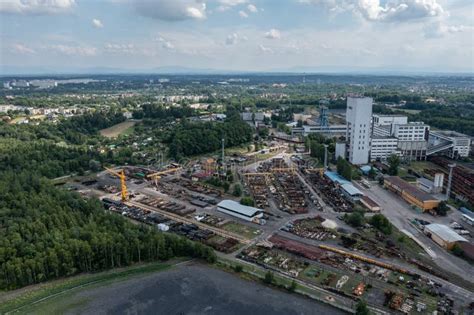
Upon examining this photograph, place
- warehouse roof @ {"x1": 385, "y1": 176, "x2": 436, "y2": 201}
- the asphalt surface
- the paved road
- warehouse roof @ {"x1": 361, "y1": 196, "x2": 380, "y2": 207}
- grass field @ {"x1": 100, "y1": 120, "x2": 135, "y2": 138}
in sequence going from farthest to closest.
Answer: grass field @ {"x1": 100, "y1": 120, "x2": 135, "y2": 138}, warehouse roof @ {"x1": 361, "y1": 196, "x2": 380, "y2": 207}, warehouse roof @ {"x1": 385, "y1": 176, "x2": 436, "y2": 201}, the paved road, the asphalt surface

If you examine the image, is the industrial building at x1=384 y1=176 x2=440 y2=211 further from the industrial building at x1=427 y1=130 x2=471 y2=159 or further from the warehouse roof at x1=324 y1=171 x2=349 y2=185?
the industrial building at x1=427 y1=130 x2=471 y2=159

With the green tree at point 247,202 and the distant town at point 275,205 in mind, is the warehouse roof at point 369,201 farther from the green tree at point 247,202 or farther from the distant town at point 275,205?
the green tree at point 247,202

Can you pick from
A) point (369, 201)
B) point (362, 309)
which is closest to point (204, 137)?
point (369, 201)

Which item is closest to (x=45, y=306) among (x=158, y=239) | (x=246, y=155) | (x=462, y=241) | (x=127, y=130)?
(x=158, y=239)

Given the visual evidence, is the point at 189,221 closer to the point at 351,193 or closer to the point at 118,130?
the point at 351,193

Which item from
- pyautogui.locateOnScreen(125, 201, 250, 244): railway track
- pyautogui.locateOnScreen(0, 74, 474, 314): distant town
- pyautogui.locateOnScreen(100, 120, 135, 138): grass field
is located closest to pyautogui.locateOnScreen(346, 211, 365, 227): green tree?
pyautogui.locateOnScreen(0, 74, 474, 314): distant town

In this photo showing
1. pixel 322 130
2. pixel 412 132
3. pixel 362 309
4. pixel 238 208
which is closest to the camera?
pixel 362 309
